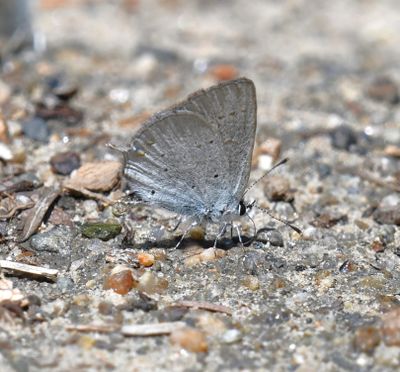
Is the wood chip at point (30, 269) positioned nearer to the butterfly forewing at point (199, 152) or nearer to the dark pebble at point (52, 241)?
the dark pebble at point (52, 241)

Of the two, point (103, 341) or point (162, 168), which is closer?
point (103, 341)

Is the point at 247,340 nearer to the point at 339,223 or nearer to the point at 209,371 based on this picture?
the point at 209,371

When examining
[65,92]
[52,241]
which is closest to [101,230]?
[52,241]

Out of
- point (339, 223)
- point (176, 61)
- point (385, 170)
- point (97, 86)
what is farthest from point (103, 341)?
point (176, 61)

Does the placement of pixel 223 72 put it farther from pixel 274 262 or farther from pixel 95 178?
pixel 274 262

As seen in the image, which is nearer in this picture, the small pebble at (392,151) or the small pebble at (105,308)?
the small pebble at (105,308)

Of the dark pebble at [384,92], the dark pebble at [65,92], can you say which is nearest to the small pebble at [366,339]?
the dark pebble at [384,92]
